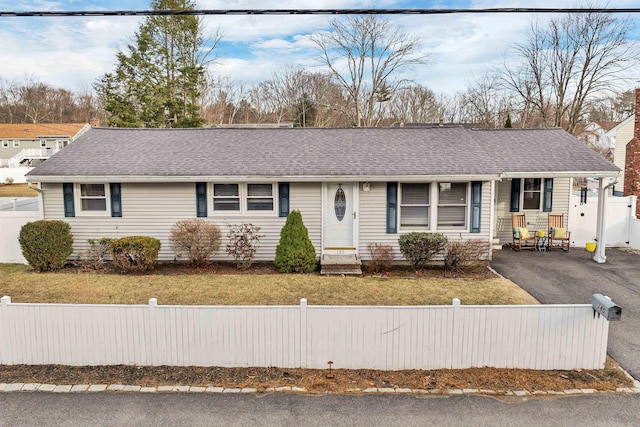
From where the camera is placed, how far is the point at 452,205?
1188cm

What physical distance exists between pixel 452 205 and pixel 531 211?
4172 mm

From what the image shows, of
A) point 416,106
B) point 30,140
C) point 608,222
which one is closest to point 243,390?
point 608,222

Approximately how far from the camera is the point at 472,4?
664 centimetres

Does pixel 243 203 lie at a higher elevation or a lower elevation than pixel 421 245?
higher

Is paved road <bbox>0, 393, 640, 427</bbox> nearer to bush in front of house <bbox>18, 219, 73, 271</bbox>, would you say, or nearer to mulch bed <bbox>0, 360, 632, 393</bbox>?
mulch bed <bbox>0, 360, 632, 393</bbox>

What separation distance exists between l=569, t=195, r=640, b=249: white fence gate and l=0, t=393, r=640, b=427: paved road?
33.3ft

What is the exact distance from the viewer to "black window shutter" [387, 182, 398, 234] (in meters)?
11.8

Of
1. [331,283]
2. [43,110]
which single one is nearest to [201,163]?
[331,283]

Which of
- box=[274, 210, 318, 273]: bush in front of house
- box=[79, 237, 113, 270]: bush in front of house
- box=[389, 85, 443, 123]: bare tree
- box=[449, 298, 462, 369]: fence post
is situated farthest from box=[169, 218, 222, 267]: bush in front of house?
box=[389, 85, 443, 123]: bare tree

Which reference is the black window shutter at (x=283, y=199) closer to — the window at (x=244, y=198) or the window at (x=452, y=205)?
the window at (x=244, y=198)

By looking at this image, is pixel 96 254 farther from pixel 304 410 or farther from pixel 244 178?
pixel 304 410

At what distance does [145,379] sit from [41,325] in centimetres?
174

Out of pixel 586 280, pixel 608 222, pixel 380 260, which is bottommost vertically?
pixel 586 280

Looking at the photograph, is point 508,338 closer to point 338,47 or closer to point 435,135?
point 435,135
